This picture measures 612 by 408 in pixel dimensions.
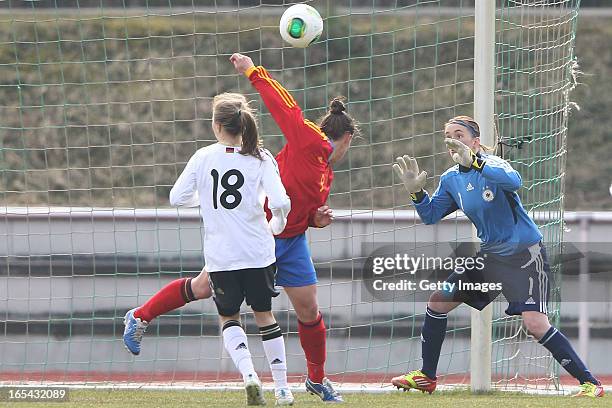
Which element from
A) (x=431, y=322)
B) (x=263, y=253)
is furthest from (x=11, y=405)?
(x=431, y=322)

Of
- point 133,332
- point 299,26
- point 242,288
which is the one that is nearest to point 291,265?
point 242,288

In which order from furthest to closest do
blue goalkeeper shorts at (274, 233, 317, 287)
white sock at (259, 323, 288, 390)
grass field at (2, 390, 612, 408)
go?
blue goalkeeper shorts at (274, 233, 317, 287) → grass field at (2, 390, 612, 408) → white sock at (259, 323, 288, 390)

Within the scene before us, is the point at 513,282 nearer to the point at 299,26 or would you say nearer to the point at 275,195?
the point at 275,195

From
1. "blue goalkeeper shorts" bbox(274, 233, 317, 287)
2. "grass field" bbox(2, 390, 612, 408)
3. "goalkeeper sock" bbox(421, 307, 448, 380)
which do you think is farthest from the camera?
"goalkeeper sock" bbox(421, 307, 448, 380)

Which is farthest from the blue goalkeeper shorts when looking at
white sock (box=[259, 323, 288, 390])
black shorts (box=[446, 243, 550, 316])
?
black shorts (box=[446, 243, 550, 316])

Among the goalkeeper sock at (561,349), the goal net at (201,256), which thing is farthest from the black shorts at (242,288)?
the goal net at (201,256)

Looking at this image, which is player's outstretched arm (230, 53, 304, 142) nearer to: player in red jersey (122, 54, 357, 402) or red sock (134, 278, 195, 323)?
player in red jersey (122, 54, 357, 402)

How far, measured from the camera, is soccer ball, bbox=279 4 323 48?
635 centimetres

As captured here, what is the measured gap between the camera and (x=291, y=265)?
6273mm

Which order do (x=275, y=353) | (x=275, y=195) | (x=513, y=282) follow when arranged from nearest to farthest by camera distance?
(x=275, y=195), (x=275, y=353), (x=513, y=282)

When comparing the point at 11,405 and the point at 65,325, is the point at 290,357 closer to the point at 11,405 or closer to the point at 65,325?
the point at 65,325

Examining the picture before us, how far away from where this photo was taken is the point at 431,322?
22.3 feet

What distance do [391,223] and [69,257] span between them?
275 cm

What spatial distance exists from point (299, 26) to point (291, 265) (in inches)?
52.9
